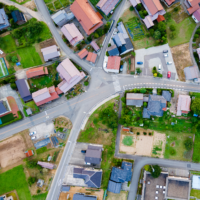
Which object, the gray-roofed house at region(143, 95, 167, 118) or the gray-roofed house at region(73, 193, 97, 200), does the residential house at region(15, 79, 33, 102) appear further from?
the gray-roofed house at region(143, 95, 167, 118)

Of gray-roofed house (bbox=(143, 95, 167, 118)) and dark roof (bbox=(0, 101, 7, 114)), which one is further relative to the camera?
dark roof (bbox=(0, 101, 7, 114))

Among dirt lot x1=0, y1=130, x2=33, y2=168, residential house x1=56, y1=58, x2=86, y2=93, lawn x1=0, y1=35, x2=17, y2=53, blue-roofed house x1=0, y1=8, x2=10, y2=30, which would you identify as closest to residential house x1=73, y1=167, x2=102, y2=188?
dirt lot x1=0, y1=130, x2=33, y2=168

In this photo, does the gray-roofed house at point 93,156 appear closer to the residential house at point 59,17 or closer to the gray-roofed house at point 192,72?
the gray-roofed house at point 192,72

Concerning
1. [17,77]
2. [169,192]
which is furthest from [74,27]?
[169,192]

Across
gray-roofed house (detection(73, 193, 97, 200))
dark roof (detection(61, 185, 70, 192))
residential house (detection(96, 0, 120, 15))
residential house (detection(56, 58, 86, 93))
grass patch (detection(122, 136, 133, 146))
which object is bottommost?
gray-roofed house (detection(73, 193, 97, 200))

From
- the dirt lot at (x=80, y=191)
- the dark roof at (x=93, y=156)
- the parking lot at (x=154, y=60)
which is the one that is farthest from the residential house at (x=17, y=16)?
the dirt lot at (x=80, y=191)

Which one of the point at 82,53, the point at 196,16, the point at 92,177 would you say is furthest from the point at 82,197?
the point at 196,16
